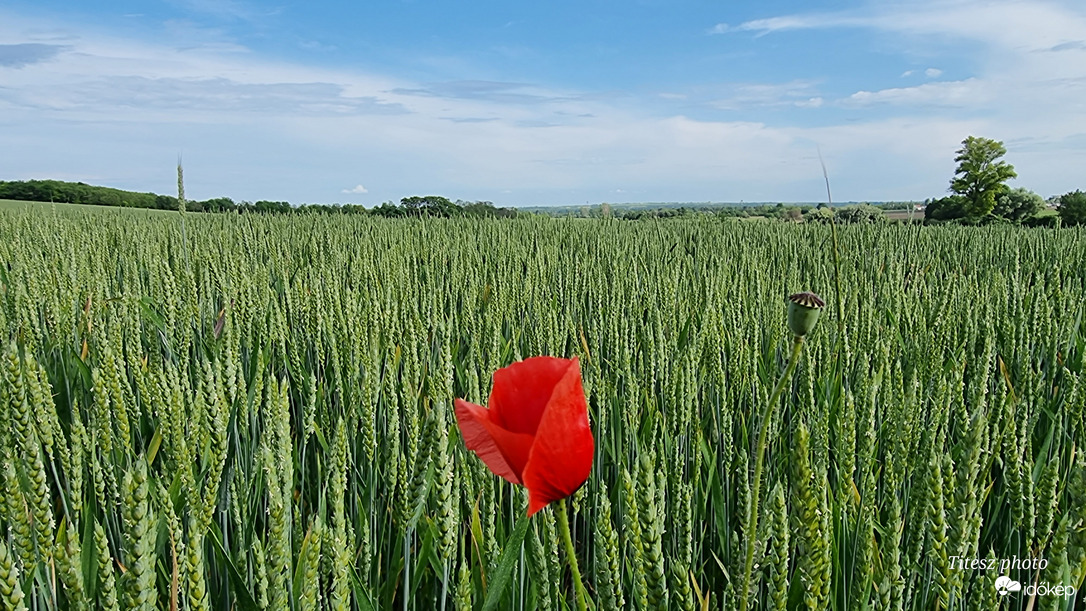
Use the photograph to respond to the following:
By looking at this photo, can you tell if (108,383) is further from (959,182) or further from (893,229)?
(959,182)

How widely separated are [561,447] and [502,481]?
60 centimetres

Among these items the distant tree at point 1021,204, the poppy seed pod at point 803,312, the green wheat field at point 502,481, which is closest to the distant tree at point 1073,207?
the distant tree at point 1021,204

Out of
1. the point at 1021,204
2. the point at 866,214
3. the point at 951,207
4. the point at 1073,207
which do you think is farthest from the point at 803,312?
the point at 951,207

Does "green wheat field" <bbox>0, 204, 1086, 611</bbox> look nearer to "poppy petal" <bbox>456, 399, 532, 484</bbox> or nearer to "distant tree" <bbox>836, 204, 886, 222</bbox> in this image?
"poppy petal" <bbox>456, 399, 532, 484</bbox>

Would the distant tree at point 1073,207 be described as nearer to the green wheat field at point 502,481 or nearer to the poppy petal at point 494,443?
the green wheat field at point 502,481

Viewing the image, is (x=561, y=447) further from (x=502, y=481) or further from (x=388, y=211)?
(x=388, y=211)

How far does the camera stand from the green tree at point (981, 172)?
687 inches

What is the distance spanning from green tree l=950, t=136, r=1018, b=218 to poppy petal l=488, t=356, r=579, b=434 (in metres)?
20.1

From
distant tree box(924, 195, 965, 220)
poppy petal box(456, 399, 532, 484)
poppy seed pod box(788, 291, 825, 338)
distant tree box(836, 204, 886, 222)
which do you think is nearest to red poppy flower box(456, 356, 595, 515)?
poppy petal box(456, 399, 532, 484)

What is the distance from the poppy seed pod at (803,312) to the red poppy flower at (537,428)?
18 centimetres

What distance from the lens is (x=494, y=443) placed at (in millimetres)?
466

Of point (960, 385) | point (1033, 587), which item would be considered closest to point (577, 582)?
point (1033, 587)

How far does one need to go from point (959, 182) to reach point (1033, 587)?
20.6m

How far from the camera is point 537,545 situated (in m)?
0.62
